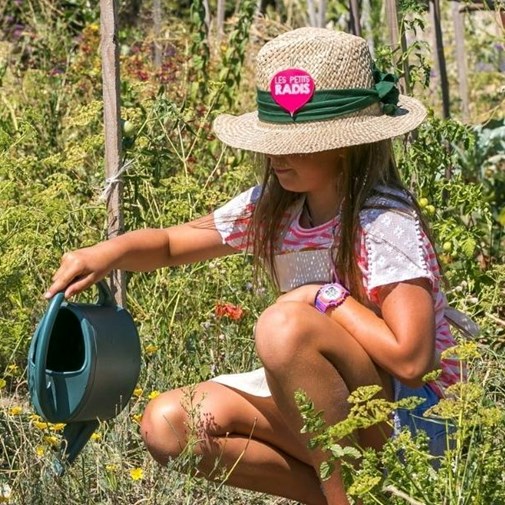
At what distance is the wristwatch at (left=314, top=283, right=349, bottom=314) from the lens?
2723 millimetres

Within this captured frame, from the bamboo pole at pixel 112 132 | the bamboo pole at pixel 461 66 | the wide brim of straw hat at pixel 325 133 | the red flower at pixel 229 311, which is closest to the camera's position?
the wide brim of straw hat at pixel 325 133

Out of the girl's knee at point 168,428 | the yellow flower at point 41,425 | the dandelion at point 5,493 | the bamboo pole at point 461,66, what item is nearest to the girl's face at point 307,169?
the girl's knee at point 168,428

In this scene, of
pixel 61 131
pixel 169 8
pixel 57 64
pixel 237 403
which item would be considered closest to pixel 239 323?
pixel 237 403

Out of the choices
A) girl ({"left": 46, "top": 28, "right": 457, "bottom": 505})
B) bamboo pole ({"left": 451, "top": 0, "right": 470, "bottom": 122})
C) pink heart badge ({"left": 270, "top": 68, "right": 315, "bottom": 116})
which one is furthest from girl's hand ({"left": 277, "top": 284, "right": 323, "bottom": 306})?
bamboo pole ({"left": 451, "top": 0, "right": 470, "bottom": 122})

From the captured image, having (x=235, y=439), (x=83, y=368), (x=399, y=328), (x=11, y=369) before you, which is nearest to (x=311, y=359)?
(x=399, y=328)

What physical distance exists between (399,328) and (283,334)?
0.23m

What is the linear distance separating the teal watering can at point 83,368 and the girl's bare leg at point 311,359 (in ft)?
1.08

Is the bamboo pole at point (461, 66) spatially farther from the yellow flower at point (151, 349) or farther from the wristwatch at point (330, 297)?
the wristwatch at point (330, 297)

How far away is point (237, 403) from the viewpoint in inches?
115

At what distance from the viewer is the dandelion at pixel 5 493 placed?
9.18ft

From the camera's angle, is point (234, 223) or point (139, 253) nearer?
point (139, 253)

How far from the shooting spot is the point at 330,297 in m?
2.73

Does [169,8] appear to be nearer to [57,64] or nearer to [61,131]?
[57,64]

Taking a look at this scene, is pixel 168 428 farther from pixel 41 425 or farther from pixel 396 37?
pixel 396 37
